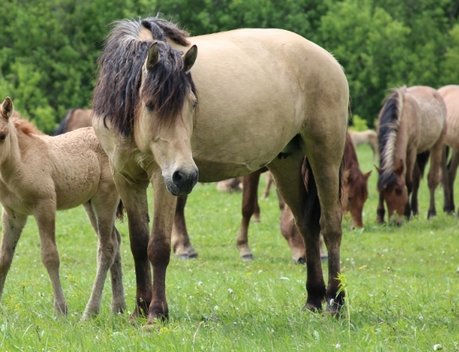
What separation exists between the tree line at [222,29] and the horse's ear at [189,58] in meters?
36.4

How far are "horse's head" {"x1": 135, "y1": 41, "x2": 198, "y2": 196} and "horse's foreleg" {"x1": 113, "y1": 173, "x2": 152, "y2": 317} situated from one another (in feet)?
1.68

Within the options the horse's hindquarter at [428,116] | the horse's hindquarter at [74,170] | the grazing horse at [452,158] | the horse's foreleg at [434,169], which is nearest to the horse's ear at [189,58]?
the horse's hindquarter at [74,170]

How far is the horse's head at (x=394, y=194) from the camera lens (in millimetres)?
17125

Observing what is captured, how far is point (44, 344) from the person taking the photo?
19.0 feet

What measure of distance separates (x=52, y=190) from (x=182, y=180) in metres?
1.92

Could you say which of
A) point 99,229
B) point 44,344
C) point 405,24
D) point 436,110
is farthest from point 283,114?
point 405,24

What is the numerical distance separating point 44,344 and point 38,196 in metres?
2.13

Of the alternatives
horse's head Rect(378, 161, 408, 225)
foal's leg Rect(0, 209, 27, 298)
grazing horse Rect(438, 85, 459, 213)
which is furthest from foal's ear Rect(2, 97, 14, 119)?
grazing horse Rect(438, 85, 459, 213)

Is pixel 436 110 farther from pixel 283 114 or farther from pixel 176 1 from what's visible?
pixel 176 1

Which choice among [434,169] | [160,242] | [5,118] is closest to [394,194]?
[434,169]

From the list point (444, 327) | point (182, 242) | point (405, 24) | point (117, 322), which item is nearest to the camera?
point (444, 327)

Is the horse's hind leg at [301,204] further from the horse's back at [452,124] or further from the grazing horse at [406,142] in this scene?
the horse's back at [452,124]

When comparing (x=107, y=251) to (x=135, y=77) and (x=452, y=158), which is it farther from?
(x=452, y=158)

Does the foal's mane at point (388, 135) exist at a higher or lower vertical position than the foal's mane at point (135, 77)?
lower
